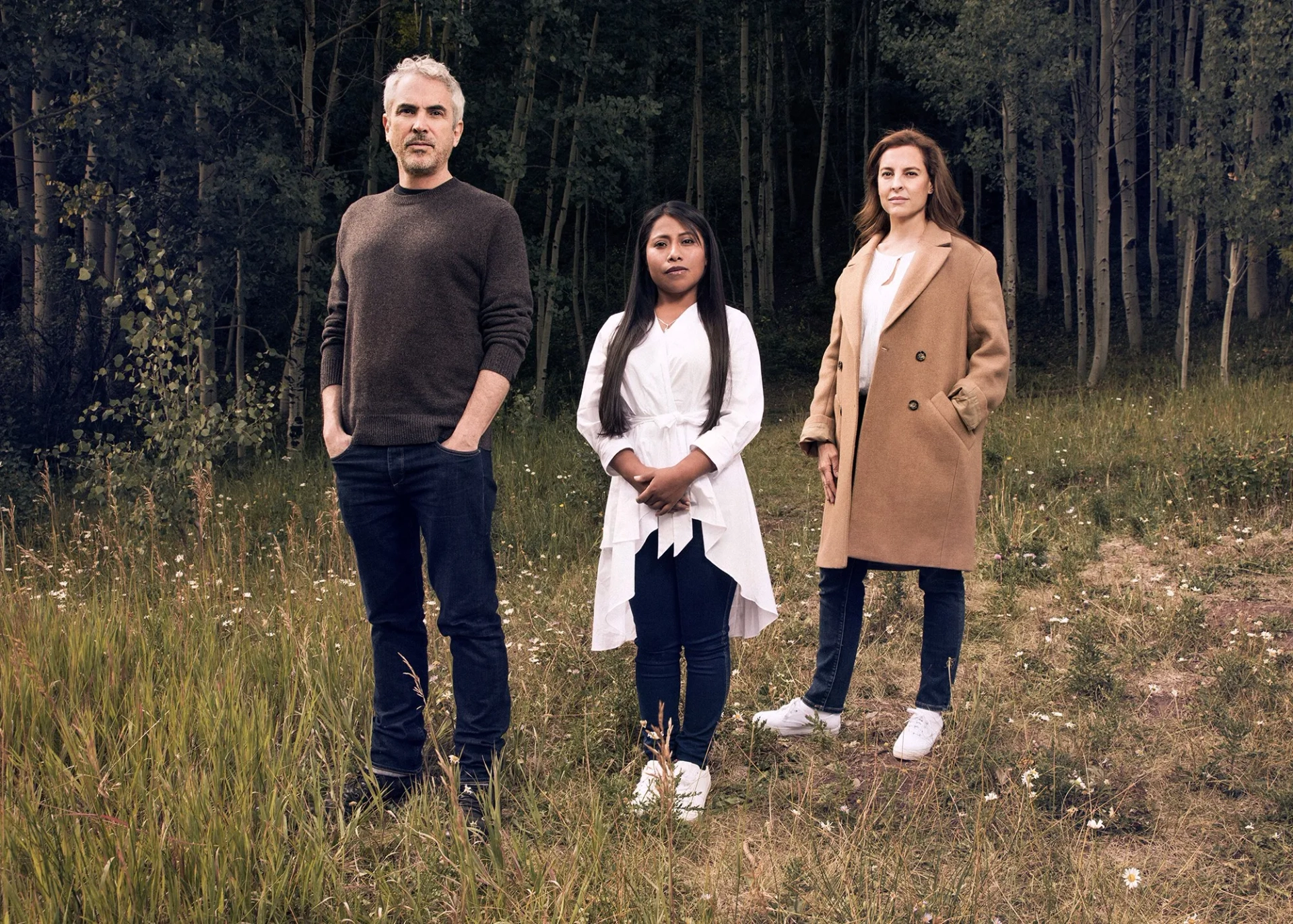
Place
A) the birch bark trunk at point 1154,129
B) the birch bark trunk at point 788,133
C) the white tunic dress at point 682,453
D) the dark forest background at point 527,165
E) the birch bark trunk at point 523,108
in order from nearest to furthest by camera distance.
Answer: the white tunic dress at point 682,453
the dark forest background at point 527,165
the birch bark trunk at point 523,108
the birch bark trunk at point 1154,129
the birch bark trunk at point 788,133

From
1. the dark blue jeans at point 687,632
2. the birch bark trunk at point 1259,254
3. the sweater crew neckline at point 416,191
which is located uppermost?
the birch bark trunk at point 1259,254

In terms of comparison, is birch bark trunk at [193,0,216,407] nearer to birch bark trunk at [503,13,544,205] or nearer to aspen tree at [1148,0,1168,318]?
birch bark trunk at [503,13,544,205]

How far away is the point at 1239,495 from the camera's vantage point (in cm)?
788

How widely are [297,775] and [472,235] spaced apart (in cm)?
179

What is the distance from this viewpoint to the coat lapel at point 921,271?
4.03 meters

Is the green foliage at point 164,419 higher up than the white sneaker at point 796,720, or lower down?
higher up

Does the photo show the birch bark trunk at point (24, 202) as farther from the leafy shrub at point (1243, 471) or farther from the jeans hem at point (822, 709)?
the leafy shrub at point (1243, 471)

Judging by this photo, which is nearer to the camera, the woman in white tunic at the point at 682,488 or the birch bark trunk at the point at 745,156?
the woman in white tunic at the point at 682,488

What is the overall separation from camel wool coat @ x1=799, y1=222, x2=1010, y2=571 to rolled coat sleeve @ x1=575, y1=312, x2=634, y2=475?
92 cm

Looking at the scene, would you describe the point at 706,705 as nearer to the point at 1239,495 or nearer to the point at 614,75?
the point at 1239,495

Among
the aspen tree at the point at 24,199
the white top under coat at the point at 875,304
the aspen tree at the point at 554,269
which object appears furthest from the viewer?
the aspen tree at the point at 554,269

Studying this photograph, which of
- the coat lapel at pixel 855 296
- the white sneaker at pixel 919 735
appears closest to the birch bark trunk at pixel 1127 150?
the coat lapel at pixel 855 296

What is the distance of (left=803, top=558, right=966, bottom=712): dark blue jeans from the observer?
4.15 metres

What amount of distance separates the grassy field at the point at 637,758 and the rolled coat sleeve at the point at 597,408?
3.66 ft
